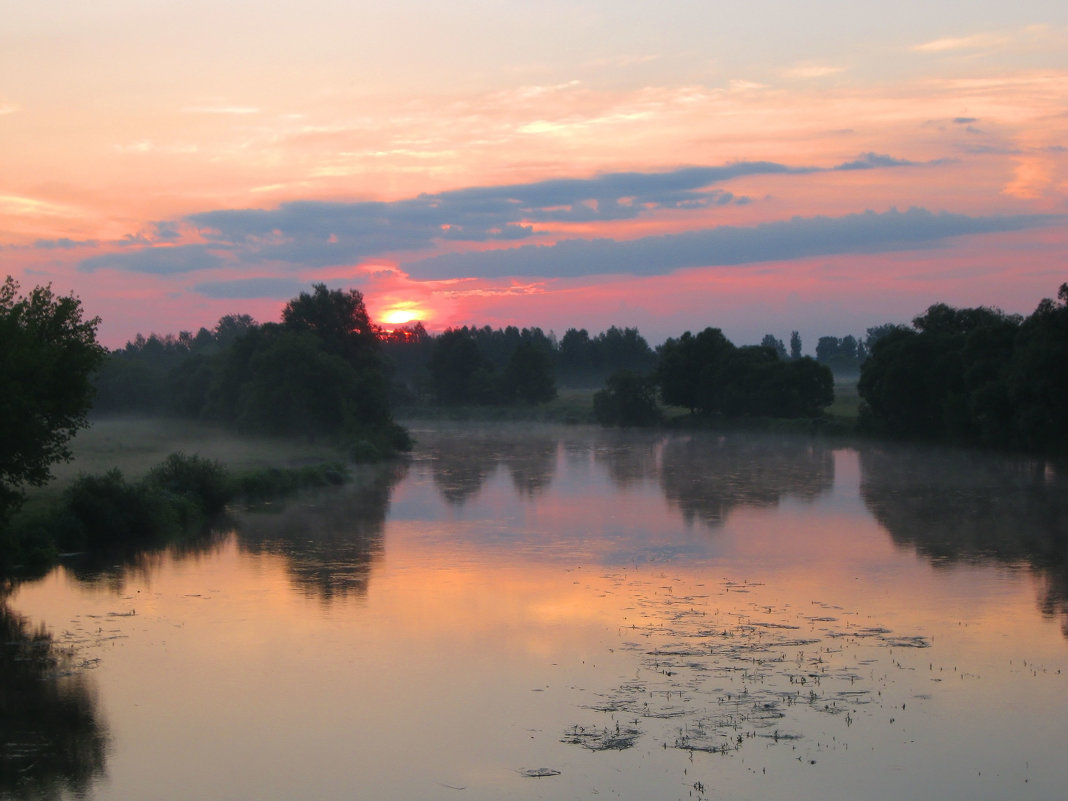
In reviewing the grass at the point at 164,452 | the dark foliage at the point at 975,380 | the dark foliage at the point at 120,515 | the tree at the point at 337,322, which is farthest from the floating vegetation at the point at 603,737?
the tree at the point at 337,322

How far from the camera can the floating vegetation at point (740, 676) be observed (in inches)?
508

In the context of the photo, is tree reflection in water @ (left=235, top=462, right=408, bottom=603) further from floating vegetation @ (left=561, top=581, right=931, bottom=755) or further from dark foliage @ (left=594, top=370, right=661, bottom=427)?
dark foliage @ (left=594, top=370, right=661, bottom=427)

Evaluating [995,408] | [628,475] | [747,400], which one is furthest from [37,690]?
[747,400]

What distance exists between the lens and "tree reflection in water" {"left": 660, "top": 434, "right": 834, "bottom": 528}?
122ft

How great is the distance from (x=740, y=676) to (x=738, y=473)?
3328cm

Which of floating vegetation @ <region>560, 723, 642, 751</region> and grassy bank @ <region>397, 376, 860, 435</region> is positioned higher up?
grassy bank @ <region>397, 376, 860, 435</region>

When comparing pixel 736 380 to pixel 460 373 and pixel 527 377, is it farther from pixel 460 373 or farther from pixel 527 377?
pixel 460 373

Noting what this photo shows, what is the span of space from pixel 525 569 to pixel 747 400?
55839 millimetres

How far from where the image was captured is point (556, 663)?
16.3 meters

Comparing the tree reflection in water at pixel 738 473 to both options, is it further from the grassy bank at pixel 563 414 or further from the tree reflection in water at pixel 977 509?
the grassy bank at pixel 563 414

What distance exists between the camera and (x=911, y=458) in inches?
2101

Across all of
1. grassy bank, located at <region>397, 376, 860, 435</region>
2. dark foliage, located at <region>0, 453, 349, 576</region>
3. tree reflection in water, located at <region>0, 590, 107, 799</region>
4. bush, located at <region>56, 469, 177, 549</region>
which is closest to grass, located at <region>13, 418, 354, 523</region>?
bush, located at <region>56, 469, 177, 549</region>

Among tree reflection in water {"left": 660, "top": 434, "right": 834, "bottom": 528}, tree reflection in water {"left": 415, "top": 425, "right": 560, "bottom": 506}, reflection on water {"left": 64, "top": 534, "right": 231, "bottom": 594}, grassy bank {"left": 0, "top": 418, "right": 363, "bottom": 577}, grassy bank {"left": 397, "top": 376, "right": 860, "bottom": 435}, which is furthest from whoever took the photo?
grassy bank {"left": 397, "top": 376, "right": 860, "bottom": 435}

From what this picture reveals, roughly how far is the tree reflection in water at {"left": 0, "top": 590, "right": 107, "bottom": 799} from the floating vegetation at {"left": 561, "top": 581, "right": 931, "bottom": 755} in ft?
18.8
